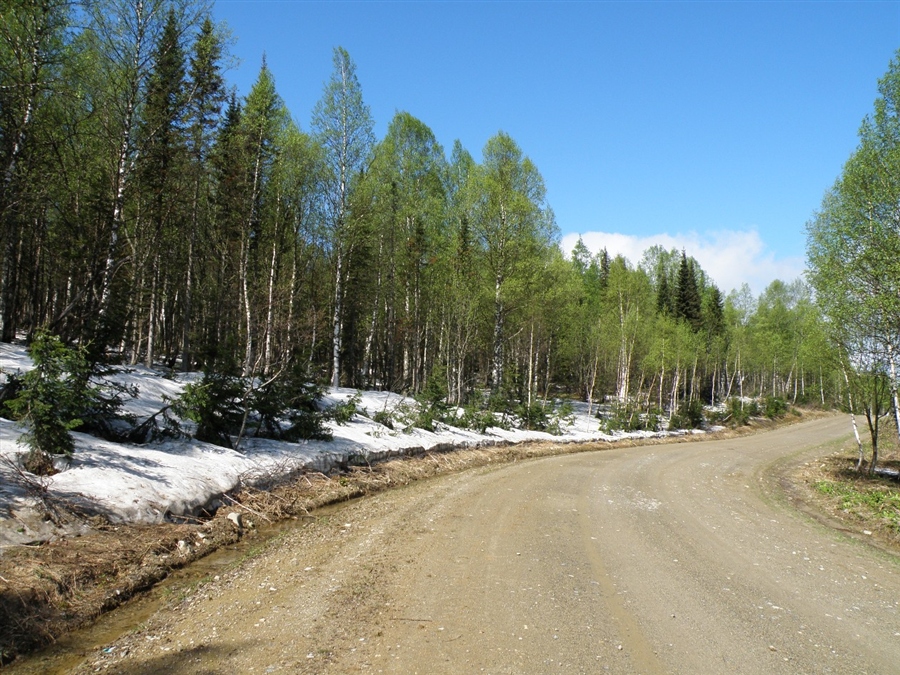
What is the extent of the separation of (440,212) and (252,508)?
23703 millimetres

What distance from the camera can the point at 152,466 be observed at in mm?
8102

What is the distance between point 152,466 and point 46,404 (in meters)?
1.91

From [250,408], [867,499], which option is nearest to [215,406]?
[250,408]

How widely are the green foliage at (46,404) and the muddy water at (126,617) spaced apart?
2549 millimetres

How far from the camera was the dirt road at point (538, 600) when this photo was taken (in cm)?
401

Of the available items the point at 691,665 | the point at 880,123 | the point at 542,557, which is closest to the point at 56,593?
the point at 542,557

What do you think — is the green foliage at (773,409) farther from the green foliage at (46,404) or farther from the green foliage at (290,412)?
the green foliage at (46,404)

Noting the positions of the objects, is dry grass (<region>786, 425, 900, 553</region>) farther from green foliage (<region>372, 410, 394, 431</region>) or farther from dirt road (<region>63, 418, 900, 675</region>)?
green foliage (<region>372, 410, 394, 431</region>)

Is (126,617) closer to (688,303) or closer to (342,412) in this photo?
(342,412)

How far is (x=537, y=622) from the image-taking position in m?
4.60

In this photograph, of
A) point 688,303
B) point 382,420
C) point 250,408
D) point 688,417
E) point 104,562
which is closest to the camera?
point 104,562

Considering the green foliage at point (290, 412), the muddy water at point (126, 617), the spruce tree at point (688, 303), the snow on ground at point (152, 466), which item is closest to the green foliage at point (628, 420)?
the snow on ground at point (152, 466)

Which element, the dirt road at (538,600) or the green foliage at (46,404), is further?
the green foliage at (46,404)

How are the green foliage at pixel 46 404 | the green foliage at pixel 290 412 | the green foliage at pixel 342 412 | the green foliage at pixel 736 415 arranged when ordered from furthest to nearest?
the green foliage at pixel 736 415, the green foliage at pixel 342 412, the green foliage at pixel 290 412, the green foliage at pixel 46 404
